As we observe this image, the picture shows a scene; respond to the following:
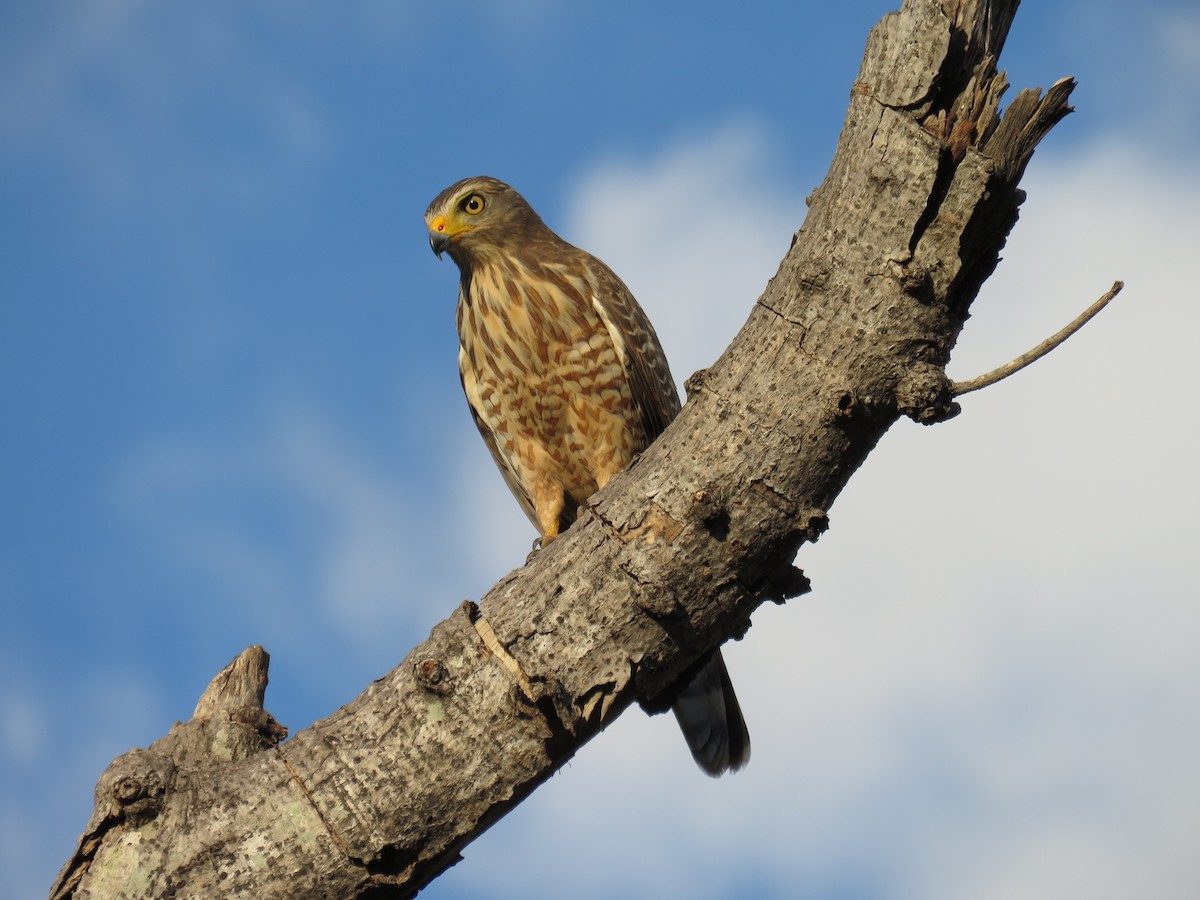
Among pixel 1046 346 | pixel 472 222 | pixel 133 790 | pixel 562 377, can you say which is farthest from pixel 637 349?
pixel 133 790

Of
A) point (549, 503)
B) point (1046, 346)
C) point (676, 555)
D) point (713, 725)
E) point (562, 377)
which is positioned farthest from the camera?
point (549, 503)

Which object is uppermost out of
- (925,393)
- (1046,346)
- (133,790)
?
(133,790)

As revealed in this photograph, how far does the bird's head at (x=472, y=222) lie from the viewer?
6605 millimetres

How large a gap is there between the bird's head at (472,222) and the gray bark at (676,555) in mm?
3092

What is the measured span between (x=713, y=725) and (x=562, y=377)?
6.27 ft

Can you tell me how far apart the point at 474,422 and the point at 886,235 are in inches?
136

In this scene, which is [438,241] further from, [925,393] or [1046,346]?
[1046,346]

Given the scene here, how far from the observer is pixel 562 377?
6016 mm

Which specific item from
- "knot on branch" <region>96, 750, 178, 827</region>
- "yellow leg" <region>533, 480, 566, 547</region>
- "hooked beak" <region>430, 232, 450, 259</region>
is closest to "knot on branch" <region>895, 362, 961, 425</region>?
"knot on branch" <region>96, 750, 178, 827</region>

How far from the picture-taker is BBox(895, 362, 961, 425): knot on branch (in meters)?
3.65

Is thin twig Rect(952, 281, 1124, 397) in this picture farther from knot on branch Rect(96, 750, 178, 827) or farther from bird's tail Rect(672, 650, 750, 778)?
knot on branch Rect(96, 750, 178, 827)

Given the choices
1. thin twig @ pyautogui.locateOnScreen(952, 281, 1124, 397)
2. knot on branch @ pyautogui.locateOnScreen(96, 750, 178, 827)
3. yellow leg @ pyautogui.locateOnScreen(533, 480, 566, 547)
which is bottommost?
thin twig @ pyautogui.locateOnScreen(952, 281, 1124, 397)

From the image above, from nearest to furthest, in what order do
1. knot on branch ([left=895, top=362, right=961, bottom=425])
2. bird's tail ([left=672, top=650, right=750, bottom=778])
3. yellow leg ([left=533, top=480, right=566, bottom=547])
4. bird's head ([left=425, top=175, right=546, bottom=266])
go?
knot on branch ([left=895, top=362, right=961, bottom=425])
bird's tail ([left=672, top=650, right=750, bottom=778])
yellow leg ([left=533, top=480, right=566, bottom=547])
bird's head ([left=425, top=175, right=546, bottom=266])

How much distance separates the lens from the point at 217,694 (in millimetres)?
4281
